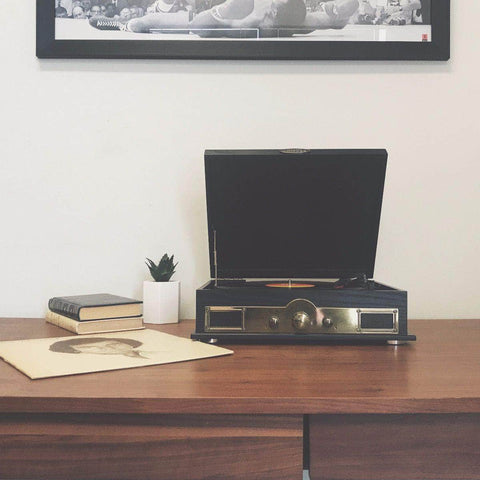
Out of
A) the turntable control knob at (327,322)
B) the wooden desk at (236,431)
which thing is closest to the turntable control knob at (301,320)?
the turntable control knob at (327,322)

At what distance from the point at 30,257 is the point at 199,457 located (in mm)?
896

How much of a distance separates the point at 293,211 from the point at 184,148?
1.23ft

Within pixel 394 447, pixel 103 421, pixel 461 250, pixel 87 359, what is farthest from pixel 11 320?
pixel 461 250

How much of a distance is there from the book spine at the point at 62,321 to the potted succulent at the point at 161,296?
0.63 feet

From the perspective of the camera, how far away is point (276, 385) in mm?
903

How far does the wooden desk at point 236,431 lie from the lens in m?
0.84

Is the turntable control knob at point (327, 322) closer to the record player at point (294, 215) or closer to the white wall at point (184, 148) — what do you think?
the record player at point (294, 215)

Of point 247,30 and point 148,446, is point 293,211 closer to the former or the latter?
point 247,30

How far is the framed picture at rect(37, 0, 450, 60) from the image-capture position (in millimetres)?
1533

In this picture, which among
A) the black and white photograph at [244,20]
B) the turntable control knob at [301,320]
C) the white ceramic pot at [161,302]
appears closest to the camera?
the turntable control knob at [301,320]

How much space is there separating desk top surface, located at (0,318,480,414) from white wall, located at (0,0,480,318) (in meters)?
0.48

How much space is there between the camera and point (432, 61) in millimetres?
1560

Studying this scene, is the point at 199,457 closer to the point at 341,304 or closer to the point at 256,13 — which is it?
the point at 341,304

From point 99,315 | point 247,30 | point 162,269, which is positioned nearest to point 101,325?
point 99,315
